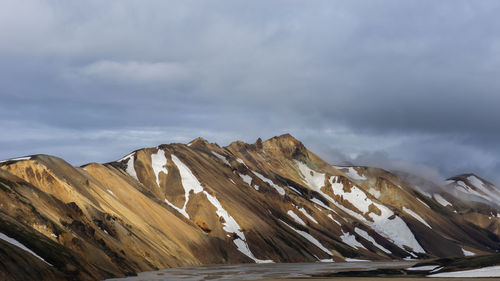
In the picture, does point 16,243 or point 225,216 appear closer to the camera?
point 16,243

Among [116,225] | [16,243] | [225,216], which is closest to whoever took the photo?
[16,243]

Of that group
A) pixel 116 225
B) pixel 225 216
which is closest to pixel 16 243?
pixel 116 225

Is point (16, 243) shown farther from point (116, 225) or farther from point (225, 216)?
point (225, 216)

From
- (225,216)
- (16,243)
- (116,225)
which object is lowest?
(16,243)

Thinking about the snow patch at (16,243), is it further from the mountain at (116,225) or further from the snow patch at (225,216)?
Answer: the snow patch at (225,216)

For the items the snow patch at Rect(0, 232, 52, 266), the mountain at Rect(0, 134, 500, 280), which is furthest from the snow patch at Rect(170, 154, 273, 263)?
the snow patch at Rect(0, 232, 52, 266)

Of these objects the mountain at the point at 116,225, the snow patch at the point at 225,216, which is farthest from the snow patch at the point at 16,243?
the snow patch at the point at 225,216

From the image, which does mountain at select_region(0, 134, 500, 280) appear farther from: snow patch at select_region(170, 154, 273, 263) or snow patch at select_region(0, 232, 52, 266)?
snow patch at select_region(170, 154, 273, 263)

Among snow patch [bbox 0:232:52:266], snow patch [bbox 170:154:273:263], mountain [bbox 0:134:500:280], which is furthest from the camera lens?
snow patch [bbox 170:154:273:263]

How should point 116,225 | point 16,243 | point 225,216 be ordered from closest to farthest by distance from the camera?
1. point 16,243
2. point 116,225
3. point 225,216

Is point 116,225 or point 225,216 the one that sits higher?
point 225,216

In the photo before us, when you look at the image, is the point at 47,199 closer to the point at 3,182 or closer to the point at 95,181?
the point at 3,182

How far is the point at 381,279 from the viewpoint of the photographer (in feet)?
316

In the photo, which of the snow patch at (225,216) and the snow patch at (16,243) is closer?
the snow patch at (16,243)
